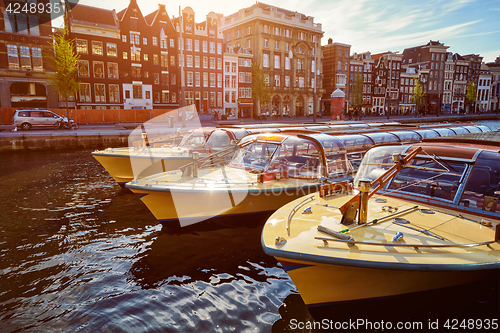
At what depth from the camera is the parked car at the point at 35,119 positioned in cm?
2641

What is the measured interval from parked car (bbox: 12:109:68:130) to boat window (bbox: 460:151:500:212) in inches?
1237

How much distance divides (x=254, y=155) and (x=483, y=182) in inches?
239

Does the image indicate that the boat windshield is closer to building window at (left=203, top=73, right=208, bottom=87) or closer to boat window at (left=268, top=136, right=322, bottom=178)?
boat window at (left=268, top=136, right=322, bottom=178)

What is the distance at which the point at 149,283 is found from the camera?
629 centimetres

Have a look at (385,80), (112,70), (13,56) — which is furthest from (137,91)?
(385,80)

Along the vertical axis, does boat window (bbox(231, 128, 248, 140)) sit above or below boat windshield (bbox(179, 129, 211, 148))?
above

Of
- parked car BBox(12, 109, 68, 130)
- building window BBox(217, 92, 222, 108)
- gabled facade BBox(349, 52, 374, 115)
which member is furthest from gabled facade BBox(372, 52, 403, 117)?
parked car BBox(12, 109, 68, 130)

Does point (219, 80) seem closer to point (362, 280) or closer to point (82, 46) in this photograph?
point (82, 46)

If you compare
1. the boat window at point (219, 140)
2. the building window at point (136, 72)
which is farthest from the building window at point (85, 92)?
the boat window at point (219, 140)

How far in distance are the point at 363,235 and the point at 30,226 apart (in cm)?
924

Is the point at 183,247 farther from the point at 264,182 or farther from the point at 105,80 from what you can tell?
the point at 105,80

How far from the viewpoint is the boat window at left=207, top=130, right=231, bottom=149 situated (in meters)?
13.0

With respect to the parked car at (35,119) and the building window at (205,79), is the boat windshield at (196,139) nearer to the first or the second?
the parked car at (35,119)

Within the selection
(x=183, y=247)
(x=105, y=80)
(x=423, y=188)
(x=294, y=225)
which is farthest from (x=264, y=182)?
(x=105, y=80)
